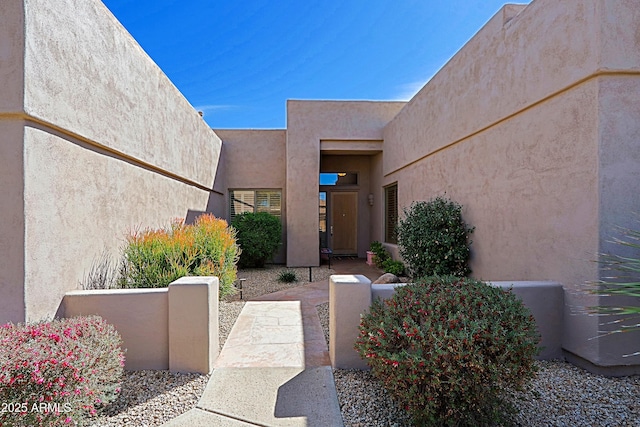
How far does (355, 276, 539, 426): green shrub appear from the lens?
2369 mm

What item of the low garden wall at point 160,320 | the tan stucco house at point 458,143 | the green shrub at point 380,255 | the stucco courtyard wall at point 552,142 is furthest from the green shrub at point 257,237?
the low garden wall at point 160,320

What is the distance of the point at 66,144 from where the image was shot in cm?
358

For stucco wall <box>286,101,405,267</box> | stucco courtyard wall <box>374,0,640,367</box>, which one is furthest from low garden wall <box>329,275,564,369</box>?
stucco wall <box>286,101,405,267</box>

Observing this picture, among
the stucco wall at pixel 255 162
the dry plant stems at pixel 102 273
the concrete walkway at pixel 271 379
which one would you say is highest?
the stucco wall at pixel 255 162

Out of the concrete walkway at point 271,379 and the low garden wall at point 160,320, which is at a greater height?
the low garden wall at point 160,320

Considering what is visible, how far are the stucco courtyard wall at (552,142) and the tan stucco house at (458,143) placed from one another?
2cm

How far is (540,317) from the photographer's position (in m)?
3.76

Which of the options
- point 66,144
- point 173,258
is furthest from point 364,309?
point 66,144

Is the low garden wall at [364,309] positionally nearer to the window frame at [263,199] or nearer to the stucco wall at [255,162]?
the stucco wall at [255,162]

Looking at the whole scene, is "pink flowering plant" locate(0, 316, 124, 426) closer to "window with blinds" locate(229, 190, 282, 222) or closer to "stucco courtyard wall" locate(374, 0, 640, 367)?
"stucco courtyard wall" locate(374, 0, 640, 367)

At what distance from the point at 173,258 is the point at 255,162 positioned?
706 cm

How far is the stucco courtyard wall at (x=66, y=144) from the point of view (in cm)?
299

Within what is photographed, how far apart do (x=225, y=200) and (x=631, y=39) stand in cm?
1066

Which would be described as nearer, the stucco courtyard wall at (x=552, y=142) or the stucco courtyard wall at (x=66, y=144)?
the stucco courtyard wall at (x=66, y=144)
